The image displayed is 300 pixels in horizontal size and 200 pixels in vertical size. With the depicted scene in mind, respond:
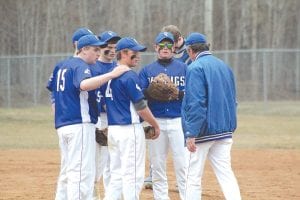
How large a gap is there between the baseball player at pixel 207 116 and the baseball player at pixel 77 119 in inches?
31.3

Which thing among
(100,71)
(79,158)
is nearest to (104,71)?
(100,71)

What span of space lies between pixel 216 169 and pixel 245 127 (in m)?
14.0

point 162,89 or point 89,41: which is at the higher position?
point 89,41

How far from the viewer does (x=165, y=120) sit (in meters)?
9.73

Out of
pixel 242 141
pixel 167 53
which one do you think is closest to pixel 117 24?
pixel 242 141

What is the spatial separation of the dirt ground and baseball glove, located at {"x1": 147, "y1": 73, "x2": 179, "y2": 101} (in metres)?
1.76

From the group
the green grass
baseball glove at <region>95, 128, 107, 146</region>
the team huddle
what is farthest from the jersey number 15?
the green grass

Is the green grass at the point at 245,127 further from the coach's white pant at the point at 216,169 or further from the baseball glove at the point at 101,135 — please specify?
the coach's white pant at the point at 216,169

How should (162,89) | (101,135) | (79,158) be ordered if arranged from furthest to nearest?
(162,89)
(101,135)
(79,158)

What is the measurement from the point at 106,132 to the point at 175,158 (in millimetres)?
1102

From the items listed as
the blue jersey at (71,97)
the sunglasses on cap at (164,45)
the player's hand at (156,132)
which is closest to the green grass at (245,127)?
the sunglasses on cap at (164,45)

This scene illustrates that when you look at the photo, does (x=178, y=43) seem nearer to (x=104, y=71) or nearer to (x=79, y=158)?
(x=104, y=71)

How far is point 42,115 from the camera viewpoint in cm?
2733

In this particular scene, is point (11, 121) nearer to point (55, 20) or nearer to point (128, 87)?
point (128, 87)
